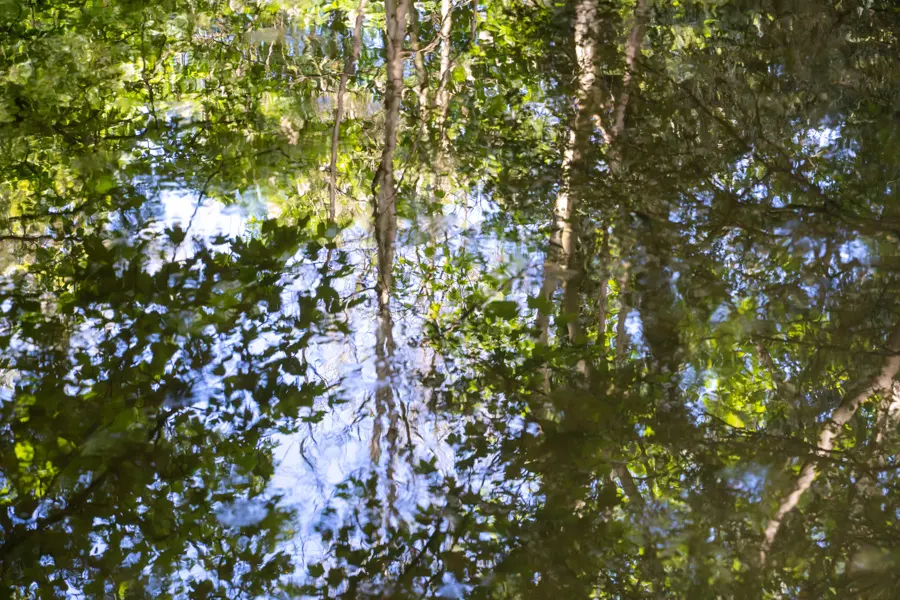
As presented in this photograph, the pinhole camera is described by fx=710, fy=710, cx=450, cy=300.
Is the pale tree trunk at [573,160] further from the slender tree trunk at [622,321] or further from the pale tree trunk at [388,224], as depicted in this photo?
the pale tree trunk at [388,224]

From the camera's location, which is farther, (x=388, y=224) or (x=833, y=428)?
(x=388, y=224)

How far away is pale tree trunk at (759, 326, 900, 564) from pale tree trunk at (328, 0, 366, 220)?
84 cm


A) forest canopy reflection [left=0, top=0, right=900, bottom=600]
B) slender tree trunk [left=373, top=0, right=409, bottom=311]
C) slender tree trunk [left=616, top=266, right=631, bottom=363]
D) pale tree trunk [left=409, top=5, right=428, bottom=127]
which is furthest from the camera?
pale tree trunk [left=409, top=5, right=428, bottom=127]

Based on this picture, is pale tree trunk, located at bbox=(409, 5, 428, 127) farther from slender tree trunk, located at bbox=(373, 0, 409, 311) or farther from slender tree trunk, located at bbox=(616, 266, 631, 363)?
slender tree trunk, located at bbox=(616, 266, 631, 363)

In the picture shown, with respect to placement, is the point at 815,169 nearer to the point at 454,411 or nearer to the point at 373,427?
the point at 454,411

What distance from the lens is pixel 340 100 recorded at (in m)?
1.39

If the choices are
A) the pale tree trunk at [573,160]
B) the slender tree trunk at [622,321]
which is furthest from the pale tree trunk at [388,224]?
the slender tree trunk at [622,321]

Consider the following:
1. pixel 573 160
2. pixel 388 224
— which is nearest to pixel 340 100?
pixel 388 224

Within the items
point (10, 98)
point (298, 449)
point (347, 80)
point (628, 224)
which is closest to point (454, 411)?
point (298, 449)

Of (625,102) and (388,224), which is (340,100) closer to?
(388,224)

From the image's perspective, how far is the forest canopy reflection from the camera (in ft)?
3.17

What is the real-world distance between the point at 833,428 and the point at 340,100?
103cm

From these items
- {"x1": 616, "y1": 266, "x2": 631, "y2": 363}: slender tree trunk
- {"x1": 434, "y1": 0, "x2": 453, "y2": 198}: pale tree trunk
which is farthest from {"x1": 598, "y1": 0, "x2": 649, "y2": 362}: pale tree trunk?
{"x1": 434, "y1": 0, "x2": 453, "y2": 198}: pale tree trunk

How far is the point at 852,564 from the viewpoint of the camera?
94cm
